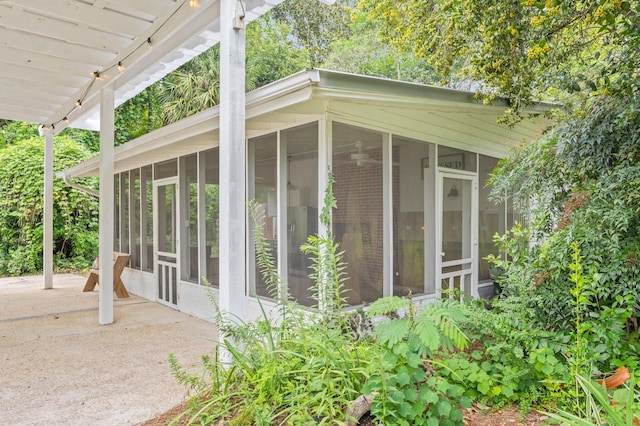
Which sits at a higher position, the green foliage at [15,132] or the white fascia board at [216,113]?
the green foliage at [15,132]

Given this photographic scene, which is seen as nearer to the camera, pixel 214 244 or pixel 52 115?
pixel 214 244

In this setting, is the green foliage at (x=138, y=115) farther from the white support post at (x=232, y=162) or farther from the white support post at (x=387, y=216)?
the white support post at (x=232, y=162)

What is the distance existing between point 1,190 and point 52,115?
542cm

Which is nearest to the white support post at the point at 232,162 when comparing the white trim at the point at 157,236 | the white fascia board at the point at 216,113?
the white fascia board at the point at 216,113

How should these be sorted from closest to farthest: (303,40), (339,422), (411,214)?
(339,422) → (411,214) → (303,40)

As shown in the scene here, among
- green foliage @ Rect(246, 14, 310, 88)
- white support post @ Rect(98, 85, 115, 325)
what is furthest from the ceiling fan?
green foliage @ Rect(246, 14, 310, 88)

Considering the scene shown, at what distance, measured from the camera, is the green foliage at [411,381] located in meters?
2.07

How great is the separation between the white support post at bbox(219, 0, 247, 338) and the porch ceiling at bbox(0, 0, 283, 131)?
0.25m

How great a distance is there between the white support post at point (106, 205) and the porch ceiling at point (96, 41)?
371mm

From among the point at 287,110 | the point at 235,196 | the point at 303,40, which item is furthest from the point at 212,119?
the point at 303,40

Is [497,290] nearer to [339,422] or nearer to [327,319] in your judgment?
[327,319]

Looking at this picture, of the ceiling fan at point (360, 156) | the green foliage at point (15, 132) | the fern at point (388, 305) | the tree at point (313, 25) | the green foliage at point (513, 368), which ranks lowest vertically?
the green foliage at point (513, 368)

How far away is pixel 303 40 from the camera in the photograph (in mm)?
18438

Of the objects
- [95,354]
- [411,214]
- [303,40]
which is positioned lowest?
[95,354]
